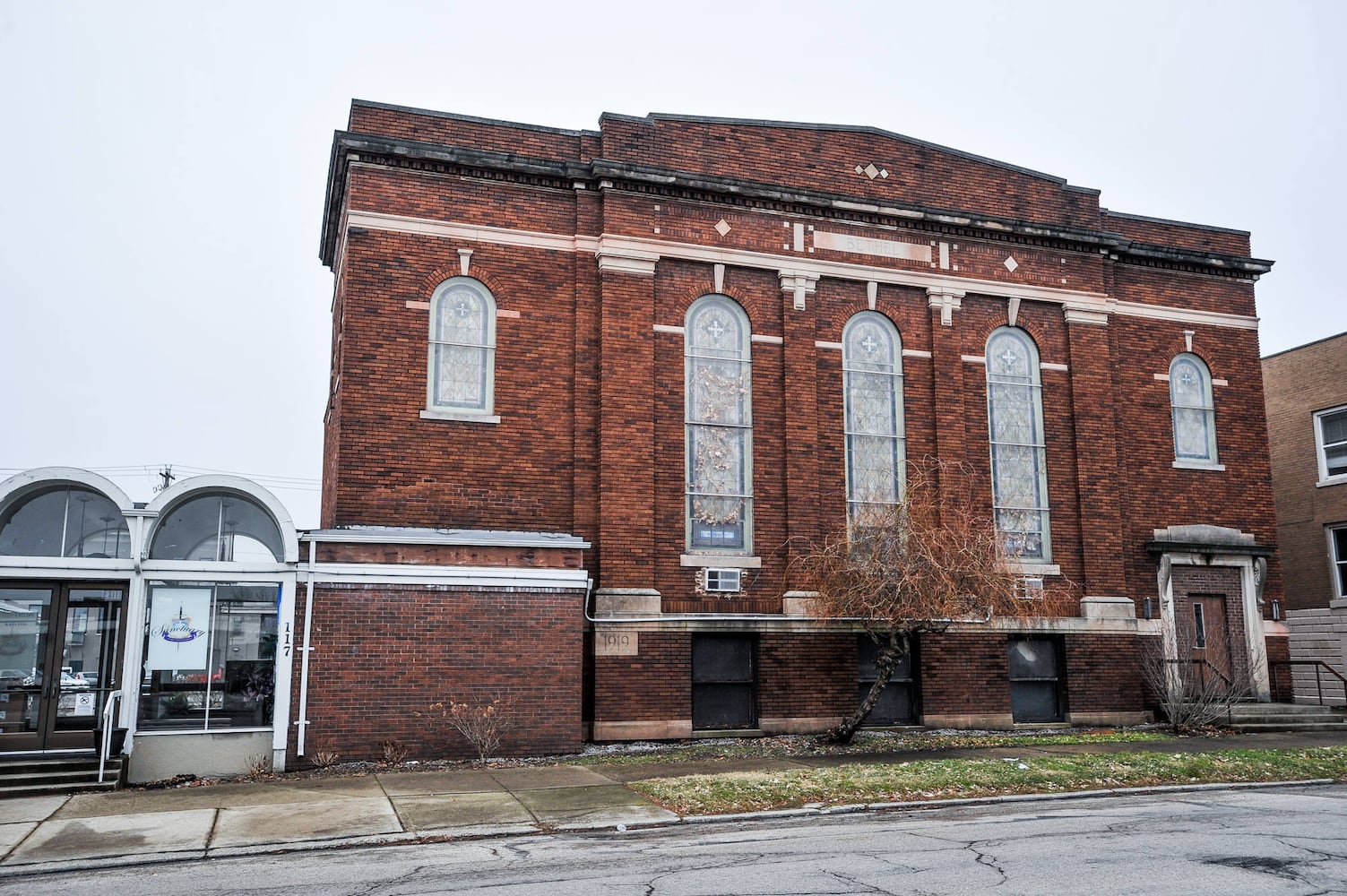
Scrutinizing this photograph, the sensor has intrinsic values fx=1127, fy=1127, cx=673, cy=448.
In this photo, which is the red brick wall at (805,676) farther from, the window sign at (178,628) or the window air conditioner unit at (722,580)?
the window sign at (178,628)

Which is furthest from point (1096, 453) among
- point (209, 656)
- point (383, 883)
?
point (383, 883)

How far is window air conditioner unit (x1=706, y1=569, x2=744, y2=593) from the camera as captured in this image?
1919cm

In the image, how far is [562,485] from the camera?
18844 mm

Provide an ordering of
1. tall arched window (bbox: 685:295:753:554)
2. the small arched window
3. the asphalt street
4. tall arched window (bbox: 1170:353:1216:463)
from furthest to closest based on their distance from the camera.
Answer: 1. tall arched window (bbox: 1170:353:1216:463)
2. tall arched window (bbox: 685:295:753:554)
3. the small arched window
4. the asphalt street

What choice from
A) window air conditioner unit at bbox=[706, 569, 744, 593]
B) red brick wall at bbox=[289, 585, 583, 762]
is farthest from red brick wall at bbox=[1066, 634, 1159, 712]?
red brick wall at bbox=[289, 585, 583, 762]

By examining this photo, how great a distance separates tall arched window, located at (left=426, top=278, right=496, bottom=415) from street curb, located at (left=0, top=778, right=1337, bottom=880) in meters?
8.89

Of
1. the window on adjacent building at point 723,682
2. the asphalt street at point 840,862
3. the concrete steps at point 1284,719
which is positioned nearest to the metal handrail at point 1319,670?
the concrete steps at point 1284,719

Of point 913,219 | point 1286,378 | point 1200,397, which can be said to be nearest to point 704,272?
point 913,219

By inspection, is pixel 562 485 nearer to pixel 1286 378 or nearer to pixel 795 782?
pixel 795 782

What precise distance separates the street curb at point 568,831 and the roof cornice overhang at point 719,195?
37.6ft

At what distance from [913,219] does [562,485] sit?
850 centimetres

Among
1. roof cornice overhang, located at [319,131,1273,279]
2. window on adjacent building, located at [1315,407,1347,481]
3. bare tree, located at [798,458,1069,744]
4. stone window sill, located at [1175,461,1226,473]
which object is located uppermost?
roof cornice overhang, located at [319,131,1273,279]

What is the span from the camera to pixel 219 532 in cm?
1584

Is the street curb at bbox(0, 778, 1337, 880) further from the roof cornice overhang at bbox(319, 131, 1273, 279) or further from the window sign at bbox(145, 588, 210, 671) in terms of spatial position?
the roof cornice overhang at bbox(319, 131, 1273, 279)
